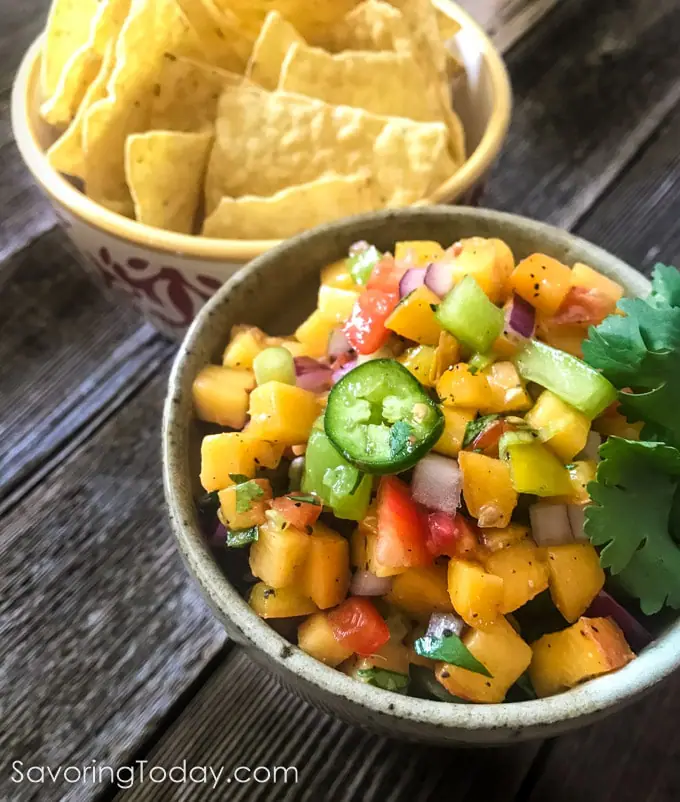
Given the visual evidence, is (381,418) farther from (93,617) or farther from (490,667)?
(93,617)

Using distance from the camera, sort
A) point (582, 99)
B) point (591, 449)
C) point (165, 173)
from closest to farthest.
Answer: point (591, 449) → point (165, 173) → point (582, 99)

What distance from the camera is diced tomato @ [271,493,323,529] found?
79cm

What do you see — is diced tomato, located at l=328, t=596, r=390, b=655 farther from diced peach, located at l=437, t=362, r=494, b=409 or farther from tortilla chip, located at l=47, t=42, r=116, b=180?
tortilla chip, located at l=47, t=42, r=116, b=180

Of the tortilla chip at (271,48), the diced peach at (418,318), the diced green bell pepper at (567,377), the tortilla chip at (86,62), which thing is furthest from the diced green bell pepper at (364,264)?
the tortilla chip at (86,62)

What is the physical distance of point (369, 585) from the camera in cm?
78

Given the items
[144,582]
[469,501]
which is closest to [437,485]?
[469,501]

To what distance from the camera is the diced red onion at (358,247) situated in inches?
39.6

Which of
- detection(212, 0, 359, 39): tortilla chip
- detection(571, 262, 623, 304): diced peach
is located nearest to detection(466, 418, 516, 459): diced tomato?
detection(571, 262, 623, 304): diced peach

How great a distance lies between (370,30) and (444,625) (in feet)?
3.26

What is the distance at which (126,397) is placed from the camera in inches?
49.1

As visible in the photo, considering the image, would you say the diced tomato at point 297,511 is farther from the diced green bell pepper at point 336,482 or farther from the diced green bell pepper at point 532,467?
the diced green bell pepper at point 532,467

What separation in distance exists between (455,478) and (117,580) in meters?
0.52

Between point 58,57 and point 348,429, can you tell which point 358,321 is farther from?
point 58,57

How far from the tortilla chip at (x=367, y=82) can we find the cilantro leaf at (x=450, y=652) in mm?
876
